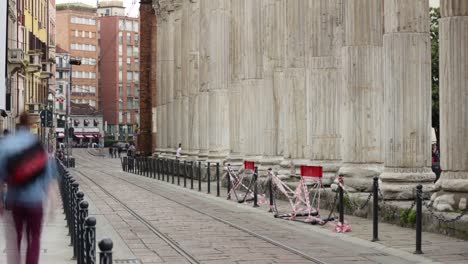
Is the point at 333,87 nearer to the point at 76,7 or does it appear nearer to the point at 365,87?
the point at 365,87

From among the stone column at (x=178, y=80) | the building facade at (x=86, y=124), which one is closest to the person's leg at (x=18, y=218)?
the stone column at (x=178, y=80)

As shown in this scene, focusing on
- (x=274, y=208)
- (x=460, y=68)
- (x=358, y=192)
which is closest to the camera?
(x=460, y=68)

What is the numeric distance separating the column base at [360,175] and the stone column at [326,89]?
2.74 metres

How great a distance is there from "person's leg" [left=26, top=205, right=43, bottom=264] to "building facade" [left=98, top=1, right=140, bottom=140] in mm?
156047

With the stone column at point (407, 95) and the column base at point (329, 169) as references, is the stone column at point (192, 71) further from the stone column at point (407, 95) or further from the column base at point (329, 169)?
the stone column at point (407, 95)

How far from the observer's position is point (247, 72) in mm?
33031

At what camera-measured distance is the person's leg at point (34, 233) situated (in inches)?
429

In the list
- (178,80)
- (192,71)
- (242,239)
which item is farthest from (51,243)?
(178,80)

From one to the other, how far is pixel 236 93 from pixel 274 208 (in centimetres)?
1353

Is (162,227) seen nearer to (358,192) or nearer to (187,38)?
(358,192)

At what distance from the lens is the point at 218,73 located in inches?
1548

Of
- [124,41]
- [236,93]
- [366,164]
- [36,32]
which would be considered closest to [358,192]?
[366,164]

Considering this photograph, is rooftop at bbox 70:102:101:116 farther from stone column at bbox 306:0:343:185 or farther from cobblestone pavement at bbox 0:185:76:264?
cobblestone pavement at bbox 0:185:76:264

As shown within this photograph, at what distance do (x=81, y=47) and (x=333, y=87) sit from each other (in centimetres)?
15127
